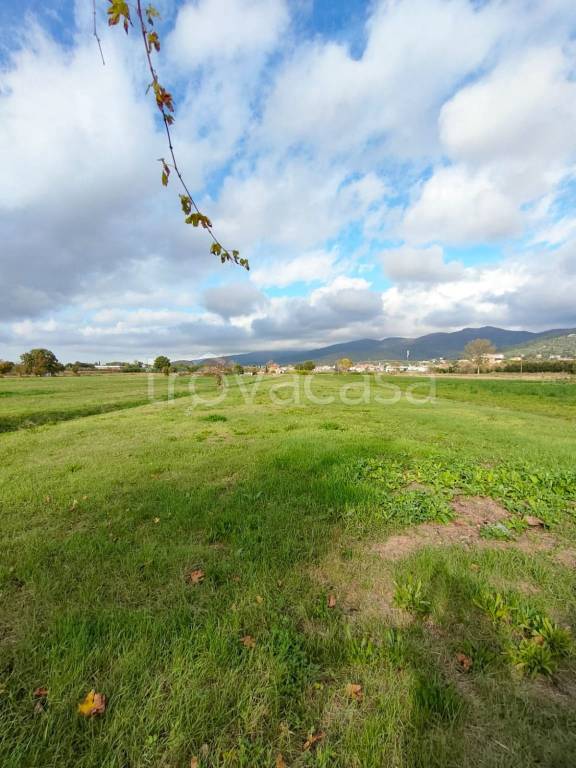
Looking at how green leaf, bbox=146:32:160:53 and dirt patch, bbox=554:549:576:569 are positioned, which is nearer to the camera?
green leaf, bbox=146:32:160:53

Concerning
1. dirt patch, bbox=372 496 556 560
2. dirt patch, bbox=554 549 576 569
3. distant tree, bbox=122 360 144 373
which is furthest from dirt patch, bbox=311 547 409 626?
distant tree, bbox=122 360 144 373

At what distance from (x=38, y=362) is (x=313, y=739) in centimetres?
12283

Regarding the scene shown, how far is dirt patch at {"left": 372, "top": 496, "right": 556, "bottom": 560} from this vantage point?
437 cm

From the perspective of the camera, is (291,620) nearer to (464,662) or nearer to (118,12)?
(464,662)

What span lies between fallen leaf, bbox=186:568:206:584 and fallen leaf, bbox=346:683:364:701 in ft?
6.15

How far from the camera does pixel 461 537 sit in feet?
15.2

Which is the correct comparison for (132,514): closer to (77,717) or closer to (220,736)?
(77,717)

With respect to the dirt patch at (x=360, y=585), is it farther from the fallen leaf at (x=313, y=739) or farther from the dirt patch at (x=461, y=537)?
the fallen leaf at (x=313, y=739)

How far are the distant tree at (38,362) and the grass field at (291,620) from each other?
115m

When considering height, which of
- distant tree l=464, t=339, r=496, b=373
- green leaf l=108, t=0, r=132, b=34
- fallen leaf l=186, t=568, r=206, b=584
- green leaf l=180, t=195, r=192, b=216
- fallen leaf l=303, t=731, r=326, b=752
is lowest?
distant tree l=464, t=339, r=496, b=373

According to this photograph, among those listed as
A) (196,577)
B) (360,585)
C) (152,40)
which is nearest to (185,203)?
(152,40)

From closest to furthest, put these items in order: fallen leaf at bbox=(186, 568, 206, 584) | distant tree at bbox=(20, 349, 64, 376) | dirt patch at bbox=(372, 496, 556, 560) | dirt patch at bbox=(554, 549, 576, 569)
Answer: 1. fallen leaf at bbox=(186, 568, 206, 584)
2. dirt patch at bbox=(554, 549, 576, 569)
3. dirt patch at bbox=(372, 496, 556, 560)
4. distant tree at bbox=(20, 349, 64, 376)

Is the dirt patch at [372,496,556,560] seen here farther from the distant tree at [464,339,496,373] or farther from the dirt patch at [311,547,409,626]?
the distant tree at [464,339,496,373]

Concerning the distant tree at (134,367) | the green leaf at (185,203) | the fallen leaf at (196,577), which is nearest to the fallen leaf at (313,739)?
the fallen leaf at (196,577)
